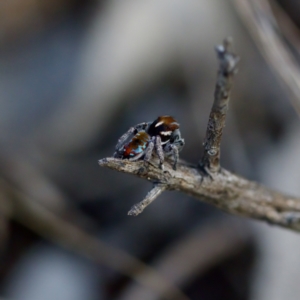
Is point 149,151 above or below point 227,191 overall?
above

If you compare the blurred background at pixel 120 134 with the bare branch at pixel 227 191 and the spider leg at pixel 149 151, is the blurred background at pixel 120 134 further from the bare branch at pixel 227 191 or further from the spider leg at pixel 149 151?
the spider leg at pixel 149 151

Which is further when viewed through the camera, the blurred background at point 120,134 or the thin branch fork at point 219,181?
the blurred background at point 120,134

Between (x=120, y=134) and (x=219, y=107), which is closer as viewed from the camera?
(x=219, y=107)

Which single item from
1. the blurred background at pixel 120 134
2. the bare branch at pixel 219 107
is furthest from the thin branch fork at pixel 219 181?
the blurred background at pixel 120 134

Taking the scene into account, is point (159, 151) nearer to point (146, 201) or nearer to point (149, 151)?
point (149, 151)

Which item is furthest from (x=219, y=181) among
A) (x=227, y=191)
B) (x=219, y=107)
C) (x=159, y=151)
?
(x=219, y=107)

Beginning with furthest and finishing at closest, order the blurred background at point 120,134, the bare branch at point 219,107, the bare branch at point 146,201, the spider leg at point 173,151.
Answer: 1. the blurred background at point 120,134
2. the spider leg at point 173,151
3. the bare branch at point 146,201
4. the bare branch at point 219,107
